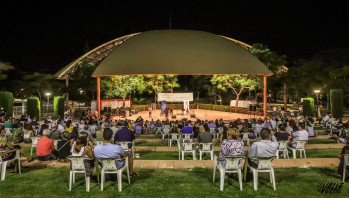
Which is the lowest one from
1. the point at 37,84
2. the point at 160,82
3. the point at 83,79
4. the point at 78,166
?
the point at 78,166

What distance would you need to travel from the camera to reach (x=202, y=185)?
8.72 meters

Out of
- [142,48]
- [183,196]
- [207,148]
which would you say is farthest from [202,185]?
[142,48]

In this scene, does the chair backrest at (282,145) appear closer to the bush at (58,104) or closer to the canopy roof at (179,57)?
the canopy roof at (179,57)

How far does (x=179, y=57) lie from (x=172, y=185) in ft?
66.8

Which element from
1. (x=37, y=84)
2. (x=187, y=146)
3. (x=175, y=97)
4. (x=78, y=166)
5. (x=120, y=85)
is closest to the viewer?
(x=78, y=166)

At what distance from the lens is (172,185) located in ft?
28.7

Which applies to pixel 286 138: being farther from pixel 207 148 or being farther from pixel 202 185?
pixel 202 185

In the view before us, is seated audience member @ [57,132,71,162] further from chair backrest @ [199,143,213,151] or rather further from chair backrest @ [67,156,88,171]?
chair backrest @ [199,143,213,151]

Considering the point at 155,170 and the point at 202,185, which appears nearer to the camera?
the point at 202,185

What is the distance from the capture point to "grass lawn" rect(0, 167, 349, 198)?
26.7 ft

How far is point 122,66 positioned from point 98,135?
1599 centimetres

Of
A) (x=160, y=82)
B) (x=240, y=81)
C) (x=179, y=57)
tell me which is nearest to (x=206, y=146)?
(x=179, y=57)

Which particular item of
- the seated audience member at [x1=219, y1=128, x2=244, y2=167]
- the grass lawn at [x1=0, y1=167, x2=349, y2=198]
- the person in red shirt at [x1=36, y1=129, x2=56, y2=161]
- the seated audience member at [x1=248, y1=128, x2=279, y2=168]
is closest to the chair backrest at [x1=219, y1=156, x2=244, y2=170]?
the seated audience member at [x1=219, y1=128, x2=244, y2=167]

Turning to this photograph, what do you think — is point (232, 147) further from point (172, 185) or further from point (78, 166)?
point (78, 166)
